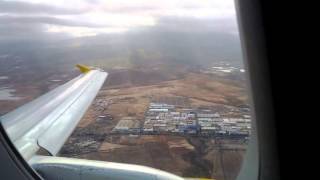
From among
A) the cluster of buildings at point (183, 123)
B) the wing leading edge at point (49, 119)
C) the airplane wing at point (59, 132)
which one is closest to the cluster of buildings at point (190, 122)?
the cluster of buildings at point (183, 123)

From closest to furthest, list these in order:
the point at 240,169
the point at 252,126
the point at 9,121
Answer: the point at 252,126 → the point at 240,169 → the point at 9,121

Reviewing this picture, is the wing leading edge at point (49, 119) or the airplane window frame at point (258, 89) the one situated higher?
the airplane window frame at point (258, 89)

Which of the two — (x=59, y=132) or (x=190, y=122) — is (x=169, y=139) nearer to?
(x=190, y=122)

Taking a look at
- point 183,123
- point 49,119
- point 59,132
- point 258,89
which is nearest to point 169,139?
point 183,123

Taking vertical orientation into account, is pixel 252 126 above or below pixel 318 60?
below

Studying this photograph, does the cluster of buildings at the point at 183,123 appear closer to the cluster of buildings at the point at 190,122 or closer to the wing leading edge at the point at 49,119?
the cluster of buildings at the point at 190,122

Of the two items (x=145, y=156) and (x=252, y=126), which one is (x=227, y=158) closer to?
(x=252, y=126)

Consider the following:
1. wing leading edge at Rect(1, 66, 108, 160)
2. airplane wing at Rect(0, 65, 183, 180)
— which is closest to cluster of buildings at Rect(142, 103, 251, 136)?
airplane wing at Rect(0, 65, 183, 180)

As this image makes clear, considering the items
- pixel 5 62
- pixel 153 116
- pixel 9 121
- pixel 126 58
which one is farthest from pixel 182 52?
pixel 9 121
